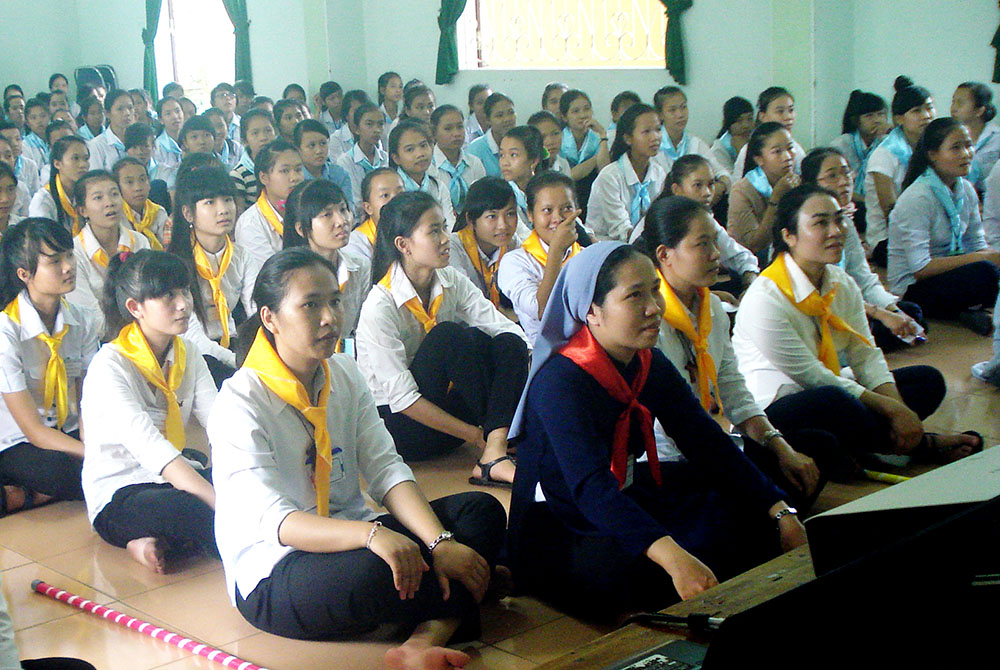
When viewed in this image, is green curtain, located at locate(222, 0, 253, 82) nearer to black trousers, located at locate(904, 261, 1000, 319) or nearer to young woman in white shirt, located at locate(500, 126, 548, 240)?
young woman in white shirt, located at locate(500, 126, 548, 240)

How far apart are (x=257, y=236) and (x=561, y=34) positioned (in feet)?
14.8

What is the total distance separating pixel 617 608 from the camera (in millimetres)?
2141

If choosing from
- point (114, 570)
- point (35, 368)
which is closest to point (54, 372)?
point (35, 368)

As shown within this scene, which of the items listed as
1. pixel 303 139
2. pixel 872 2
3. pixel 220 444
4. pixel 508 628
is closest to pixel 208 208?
pixel 303 139

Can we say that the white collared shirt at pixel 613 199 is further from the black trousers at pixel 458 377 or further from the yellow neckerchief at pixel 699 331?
the yellow neckerchief at pixel 699 331

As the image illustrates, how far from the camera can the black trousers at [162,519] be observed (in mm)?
2533

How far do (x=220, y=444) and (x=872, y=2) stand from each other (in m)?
6.16

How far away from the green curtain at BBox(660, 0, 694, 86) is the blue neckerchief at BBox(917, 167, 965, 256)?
9.92ft

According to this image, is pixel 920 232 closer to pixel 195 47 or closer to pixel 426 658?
pixel 426 658

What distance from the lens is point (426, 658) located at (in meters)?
1.94

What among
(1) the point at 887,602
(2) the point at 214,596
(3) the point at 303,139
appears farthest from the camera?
(3) the point at 303,139

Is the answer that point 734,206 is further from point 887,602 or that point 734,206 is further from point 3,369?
point 887,602

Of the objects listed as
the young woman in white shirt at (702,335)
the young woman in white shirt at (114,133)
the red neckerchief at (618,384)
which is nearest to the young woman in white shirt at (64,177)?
the young woman in white shirt at (114,133)

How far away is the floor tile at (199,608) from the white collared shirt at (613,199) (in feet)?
10.5
